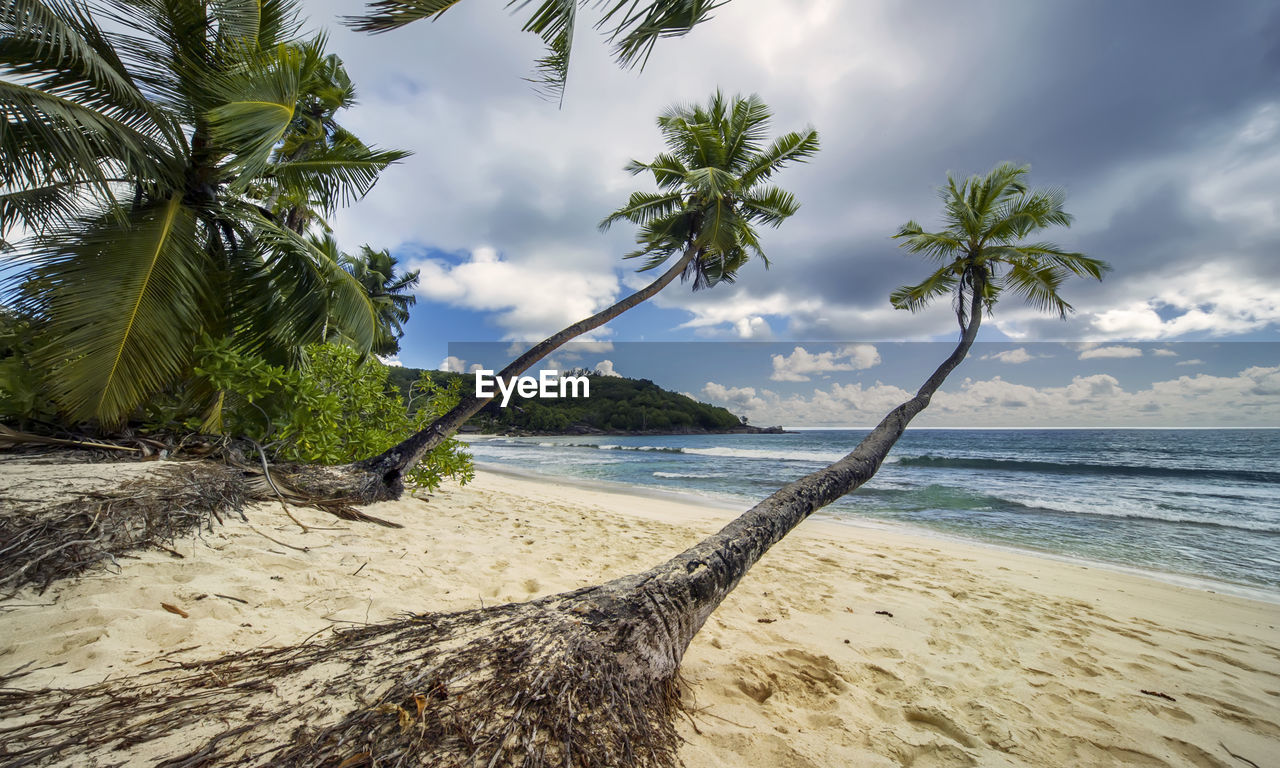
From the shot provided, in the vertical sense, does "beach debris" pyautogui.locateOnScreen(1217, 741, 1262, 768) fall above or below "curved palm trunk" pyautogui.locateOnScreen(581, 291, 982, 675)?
below

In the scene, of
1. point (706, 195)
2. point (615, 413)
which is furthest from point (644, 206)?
point (615, 413)

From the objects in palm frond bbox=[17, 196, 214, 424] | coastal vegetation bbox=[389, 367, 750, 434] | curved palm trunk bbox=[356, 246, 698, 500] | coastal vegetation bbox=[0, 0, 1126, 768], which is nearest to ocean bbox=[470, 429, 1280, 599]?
coastal vegetation bbox=[0, 0, 1126, 768]

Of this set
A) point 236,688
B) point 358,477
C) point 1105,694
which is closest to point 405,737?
point 236,688

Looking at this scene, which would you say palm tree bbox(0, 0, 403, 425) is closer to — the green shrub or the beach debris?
the green shrub

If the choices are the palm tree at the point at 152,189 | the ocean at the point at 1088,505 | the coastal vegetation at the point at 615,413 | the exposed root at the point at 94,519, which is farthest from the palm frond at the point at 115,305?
the coastal vegetation at the point at 615,413

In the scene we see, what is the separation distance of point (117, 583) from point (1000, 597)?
21.8 feet

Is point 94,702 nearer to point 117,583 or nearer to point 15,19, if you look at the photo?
point 117,583

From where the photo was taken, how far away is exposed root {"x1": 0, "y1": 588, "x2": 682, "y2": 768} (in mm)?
1334

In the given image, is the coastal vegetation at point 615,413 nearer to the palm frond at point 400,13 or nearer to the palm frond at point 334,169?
the palm frond at point 334,169

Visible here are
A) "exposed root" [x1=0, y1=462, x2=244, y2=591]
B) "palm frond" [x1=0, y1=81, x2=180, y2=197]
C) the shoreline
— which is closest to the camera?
"exposed root" [x1=0, y1=462, x2=244, y2=591]

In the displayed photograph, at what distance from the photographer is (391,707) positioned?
57.6 inches

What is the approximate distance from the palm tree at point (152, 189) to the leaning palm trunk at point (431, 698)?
13.8ft

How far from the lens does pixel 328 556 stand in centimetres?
375

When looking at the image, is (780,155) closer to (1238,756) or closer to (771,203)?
(771,203)
